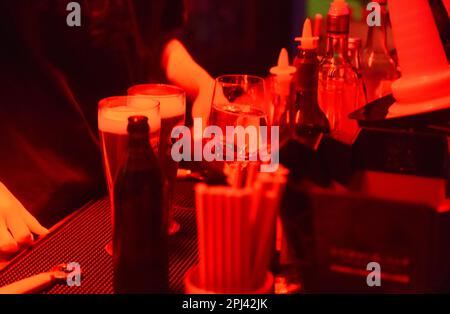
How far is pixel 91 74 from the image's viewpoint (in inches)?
68.2

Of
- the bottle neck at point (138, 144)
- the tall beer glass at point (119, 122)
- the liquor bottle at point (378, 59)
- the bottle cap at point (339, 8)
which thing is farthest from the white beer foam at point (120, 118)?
the liquor bottle at point (378, 59)

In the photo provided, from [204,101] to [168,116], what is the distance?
1.71 feet

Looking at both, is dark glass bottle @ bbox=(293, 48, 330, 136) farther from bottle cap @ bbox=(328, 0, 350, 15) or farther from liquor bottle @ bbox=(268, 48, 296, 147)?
bottle cap @ bbox=(328, 0, 350, 15)

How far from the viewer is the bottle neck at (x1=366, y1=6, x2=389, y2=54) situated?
74.4 inches

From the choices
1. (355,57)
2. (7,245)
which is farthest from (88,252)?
(355,57)

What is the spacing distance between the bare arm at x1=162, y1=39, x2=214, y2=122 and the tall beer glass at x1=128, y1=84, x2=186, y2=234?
0.57m

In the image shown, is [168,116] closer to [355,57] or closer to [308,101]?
[308,101]

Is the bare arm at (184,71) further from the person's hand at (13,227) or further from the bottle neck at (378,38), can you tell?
the person's hand at (13,227)

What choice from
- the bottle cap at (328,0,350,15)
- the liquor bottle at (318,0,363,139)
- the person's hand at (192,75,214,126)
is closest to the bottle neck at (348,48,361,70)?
the liquor bottle at (318,0,363,139)

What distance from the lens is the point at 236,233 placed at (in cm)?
73

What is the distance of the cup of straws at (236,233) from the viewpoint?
0.72 meters

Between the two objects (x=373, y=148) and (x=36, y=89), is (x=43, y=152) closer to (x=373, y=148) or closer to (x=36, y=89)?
(x=36, y=89)
